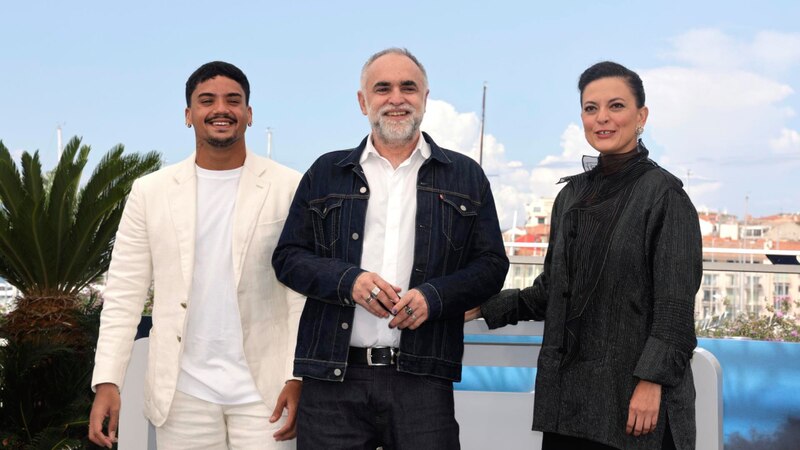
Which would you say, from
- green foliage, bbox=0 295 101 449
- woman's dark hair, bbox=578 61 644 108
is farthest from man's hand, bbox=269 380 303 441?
green foliage, bbox=0 295 101 449

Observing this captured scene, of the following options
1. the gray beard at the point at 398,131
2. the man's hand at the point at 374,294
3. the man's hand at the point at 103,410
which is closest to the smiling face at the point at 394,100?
the gray beard at the point at 398,131

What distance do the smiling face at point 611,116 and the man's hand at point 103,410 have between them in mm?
1939

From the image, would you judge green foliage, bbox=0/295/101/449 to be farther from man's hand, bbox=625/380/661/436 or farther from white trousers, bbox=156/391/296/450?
man's hand, bbox=625/380/661/436

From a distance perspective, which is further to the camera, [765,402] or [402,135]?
[765,402]

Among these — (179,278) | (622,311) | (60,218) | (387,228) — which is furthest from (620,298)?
(60,218)

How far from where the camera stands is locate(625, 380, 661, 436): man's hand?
2.63 m

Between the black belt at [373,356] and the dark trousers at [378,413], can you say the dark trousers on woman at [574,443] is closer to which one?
the dark trousers at [378,413]

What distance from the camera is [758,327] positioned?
36.2ft

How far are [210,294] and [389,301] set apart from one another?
0.81 meters

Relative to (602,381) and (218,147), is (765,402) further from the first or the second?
(218,147)

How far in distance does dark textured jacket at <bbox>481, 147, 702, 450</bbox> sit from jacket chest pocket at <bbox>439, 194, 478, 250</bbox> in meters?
0.34

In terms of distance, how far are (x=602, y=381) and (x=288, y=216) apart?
1163 millimetres

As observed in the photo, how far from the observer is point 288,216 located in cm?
293

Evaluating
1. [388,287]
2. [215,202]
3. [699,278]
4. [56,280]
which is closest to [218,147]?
[215,202]
